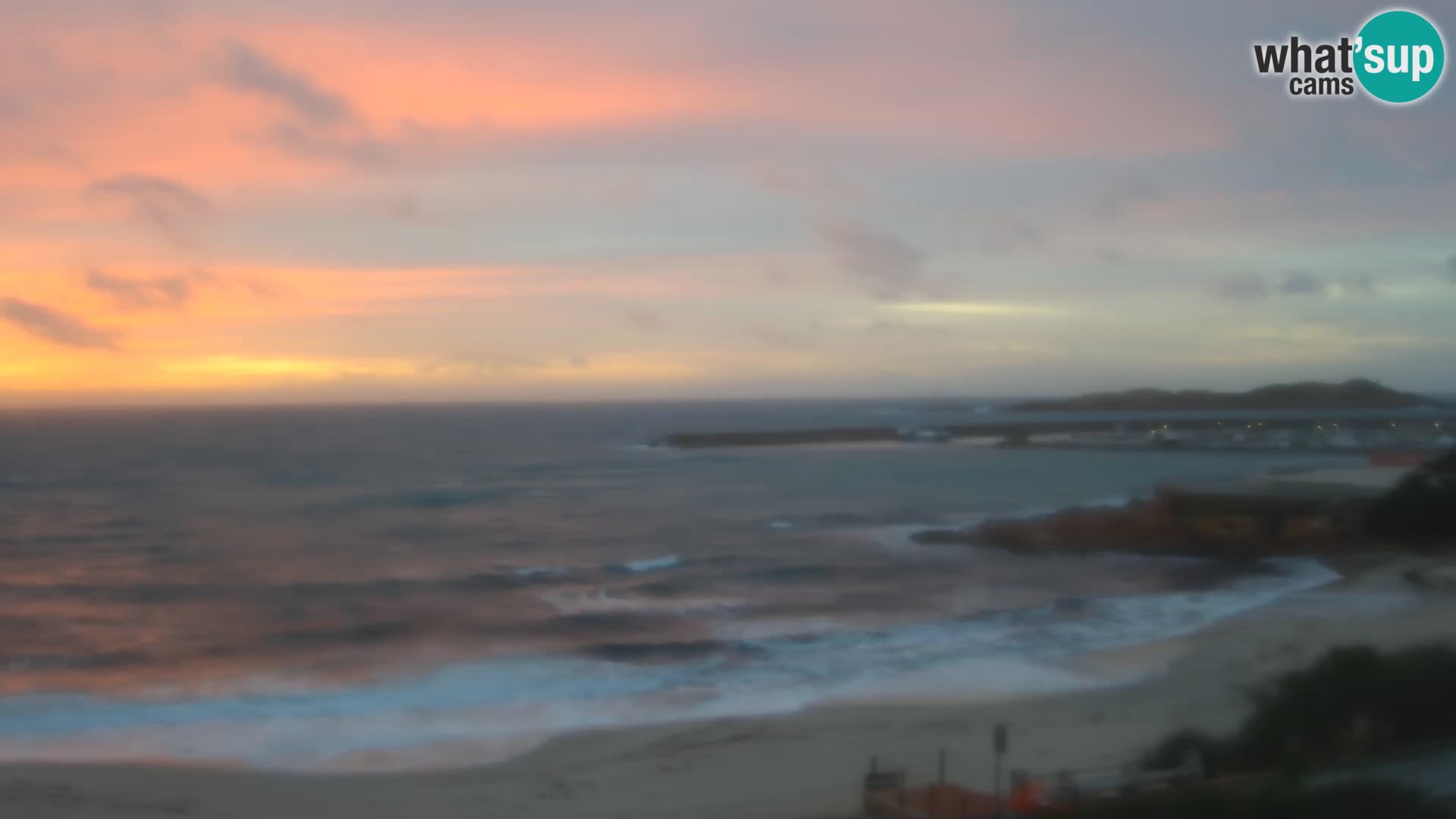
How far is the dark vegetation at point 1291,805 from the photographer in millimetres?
8383

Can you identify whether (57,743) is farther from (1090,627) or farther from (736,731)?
(1090,627)

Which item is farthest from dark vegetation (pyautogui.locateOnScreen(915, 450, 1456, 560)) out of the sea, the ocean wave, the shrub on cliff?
the ocean wave

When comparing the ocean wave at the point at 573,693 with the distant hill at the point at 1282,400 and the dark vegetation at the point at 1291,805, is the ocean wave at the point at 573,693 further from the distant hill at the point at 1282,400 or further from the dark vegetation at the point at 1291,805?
the distant hill at the point at 1282,400

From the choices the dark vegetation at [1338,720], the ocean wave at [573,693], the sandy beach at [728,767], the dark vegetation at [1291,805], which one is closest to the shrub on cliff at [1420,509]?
the ocean wave at [573,693]

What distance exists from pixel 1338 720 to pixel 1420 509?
75.8ft

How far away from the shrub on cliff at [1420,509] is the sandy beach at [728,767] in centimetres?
1482

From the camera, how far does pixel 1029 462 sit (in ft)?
230

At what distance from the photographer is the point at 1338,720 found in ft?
37.9

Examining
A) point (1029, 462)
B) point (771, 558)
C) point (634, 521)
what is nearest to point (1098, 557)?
point (771, 558)

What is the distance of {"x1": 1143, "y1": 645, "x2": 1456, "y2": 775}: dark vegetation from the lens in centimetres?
1109

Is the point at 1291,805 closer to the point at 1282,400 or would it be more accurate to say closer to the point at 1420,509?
the point at 1420,509

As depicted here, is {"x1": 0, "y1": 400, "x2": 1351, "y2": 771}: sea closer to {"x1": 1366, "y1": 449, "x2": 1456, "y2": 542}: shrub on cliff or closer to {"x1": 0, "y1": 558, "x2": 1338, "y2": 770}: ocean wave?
{"x1": 0, "y1": 558, "x2": 1338, "y2": 770}: ocean wave

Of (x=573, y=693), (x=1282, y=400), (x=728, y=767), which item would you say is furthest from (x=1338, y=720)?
(x=1282, y=400)

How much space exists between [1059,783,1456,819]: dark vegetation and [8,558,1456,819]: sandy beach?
12.9 ft
